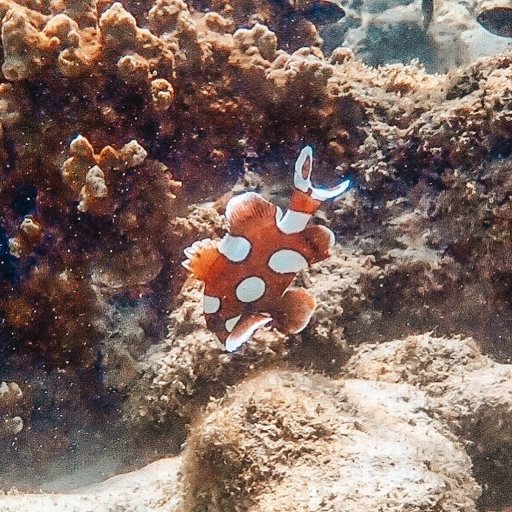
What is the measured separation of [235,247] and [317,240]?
34cm

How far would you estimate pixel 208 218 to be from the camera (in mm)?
2852

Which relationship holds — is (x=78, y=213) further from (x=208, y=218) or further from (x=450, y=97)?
(x=450, y=97)

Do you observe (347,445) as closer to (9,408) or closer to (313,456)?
(313,456)

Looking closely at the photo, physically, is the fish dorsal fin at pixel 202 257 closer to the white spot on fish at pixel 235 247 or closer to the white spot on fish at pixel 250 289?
the white spot on fish at pixel 235 247

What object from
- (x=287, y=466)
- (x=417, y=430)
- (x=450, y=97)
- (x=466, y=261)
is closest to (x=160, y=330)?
(x=287, y=466)

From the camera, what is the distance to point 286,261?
2.26 meters

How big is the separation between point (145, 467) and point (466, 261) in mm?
1728

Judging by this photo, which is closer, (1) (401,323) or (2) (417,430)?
(2) (417,430)

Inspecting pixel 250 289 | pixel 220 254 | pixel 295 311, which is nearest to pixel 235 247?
pixel 220 254

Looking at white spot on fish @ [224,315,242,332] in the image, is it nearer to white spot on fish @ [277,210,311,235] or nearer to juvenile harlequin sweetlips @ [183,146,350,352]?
juvenile harlequin sweetlips @ [183,146,350,352]

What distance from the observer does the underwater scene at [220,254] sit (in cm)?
223

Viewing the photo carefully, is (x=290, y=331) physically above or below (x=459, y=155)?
below

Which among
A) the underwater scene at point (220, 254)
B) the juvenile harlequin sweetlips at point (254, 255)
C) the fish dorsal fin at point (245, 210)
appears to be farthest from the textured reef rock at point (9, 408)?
the fish dorsal fin at point (245, 210)

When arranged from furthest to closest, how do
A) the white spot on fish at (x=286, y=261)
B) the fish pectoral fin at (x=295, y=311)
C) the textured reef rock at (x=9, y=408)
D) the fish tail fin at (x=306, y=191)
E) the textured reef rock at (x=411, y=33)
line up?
the textured reef rock at (x=411, y=33), the textured reef rock at (x=9, y=408), the fish pectoral fin at (x=295, y=311), the white spot on fish at (x=286, y=261), the fish tail fin at (x=306, y=191)
